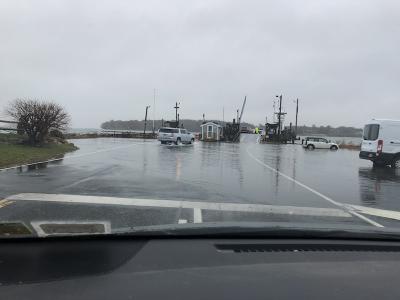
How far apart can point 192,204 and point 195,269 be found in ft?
22.7

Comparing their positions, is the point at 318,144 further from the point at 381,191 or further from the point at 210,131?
the point at 381,191

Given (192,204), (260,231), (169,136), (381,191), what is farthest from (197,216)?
(169,136)

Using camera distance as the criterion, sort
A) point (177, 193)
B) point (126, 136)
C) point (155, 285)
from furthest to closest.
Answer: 1. point (126, 136)
2. point (177, 193)
3. point (155, 285)

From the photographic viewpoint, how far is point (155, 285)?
2.79m

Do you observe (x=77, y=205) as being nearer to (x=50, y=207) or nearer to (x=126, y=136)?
(x=50, y=207)

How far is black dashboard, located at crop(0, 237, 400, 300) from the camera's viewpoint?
2734 millimetres

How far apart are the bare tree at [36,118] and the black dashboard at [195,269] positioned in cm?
2715

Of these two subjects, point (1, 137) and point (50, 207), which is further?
point (1, 137)

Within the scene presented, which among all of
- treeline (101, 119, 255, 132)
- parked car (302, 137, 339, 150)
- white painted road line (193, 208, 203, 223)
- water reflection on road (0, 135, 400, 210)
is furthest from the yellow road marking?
treeline (101, 119, 255, 132)

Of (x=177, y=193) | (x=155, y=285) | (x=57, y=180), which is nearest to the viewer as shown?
(x=155, y=285)

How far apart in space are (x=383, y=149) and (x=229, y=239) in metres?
21.6

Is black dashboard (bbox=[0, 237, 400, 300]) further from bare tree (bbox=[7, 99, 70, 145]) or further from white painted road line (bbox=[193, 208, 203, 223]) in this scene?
bare tree (bbox=[7, 99, 70, 145])

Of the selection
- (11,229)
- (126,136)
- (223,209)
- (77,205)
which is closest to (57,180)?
(77,205)

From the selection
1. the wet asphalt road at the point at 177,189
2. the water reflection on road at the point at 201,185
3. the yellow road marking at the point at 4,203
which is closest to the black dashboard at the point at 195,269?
the wet asphalt road at the point at 177,189
